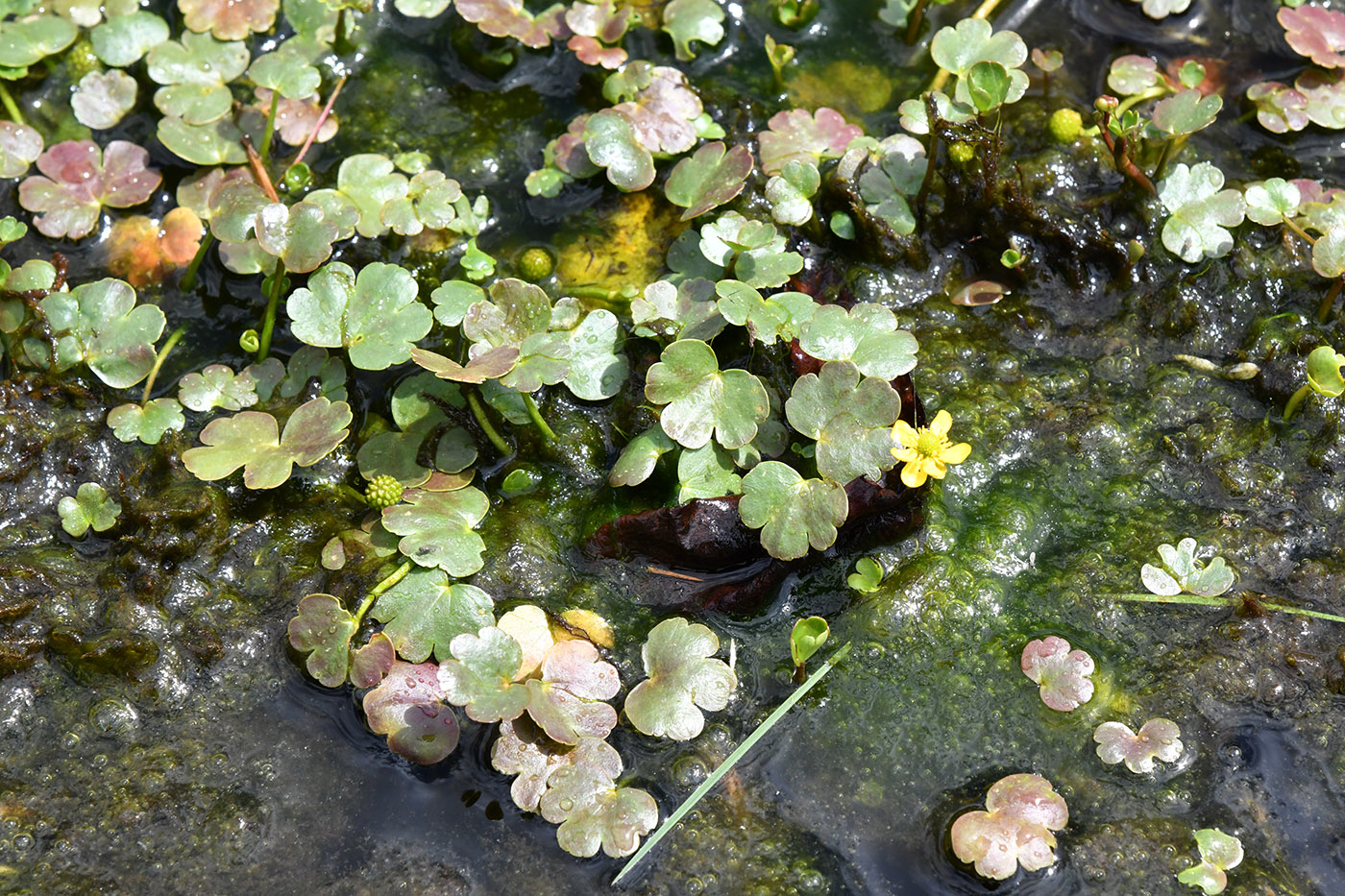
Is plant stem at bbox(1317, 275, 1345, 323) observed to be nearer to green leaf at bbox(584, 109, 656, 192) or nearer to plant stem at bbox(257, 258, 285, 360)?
green leaf at bbox(584, 109, 656, 192)

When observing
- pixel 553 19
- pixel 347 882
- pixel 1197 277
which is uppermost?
pixel 553 19

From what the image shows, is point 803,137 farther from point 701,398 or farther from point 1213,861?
point 1213,861

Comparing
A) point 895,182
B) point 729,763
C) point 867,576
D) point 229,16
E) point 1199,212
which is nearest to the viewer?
point 729,763

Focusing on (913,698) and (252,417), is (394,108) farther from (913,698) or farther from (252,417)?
(913,698)

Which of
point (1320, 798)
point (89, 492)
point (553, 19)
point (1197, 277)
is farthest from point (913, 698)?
point (553, 19)

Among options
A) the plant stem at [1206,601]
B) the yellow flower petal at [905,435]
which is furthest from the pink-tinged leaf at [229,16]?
the plant stem at [1206,601]

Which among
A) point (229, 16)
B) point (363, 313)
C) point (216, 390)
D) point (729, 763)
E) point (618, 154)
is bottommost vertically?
point (729, 763)

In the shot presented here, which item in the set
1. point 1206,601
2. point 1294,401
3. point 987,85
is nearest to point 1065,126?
point 987,85
